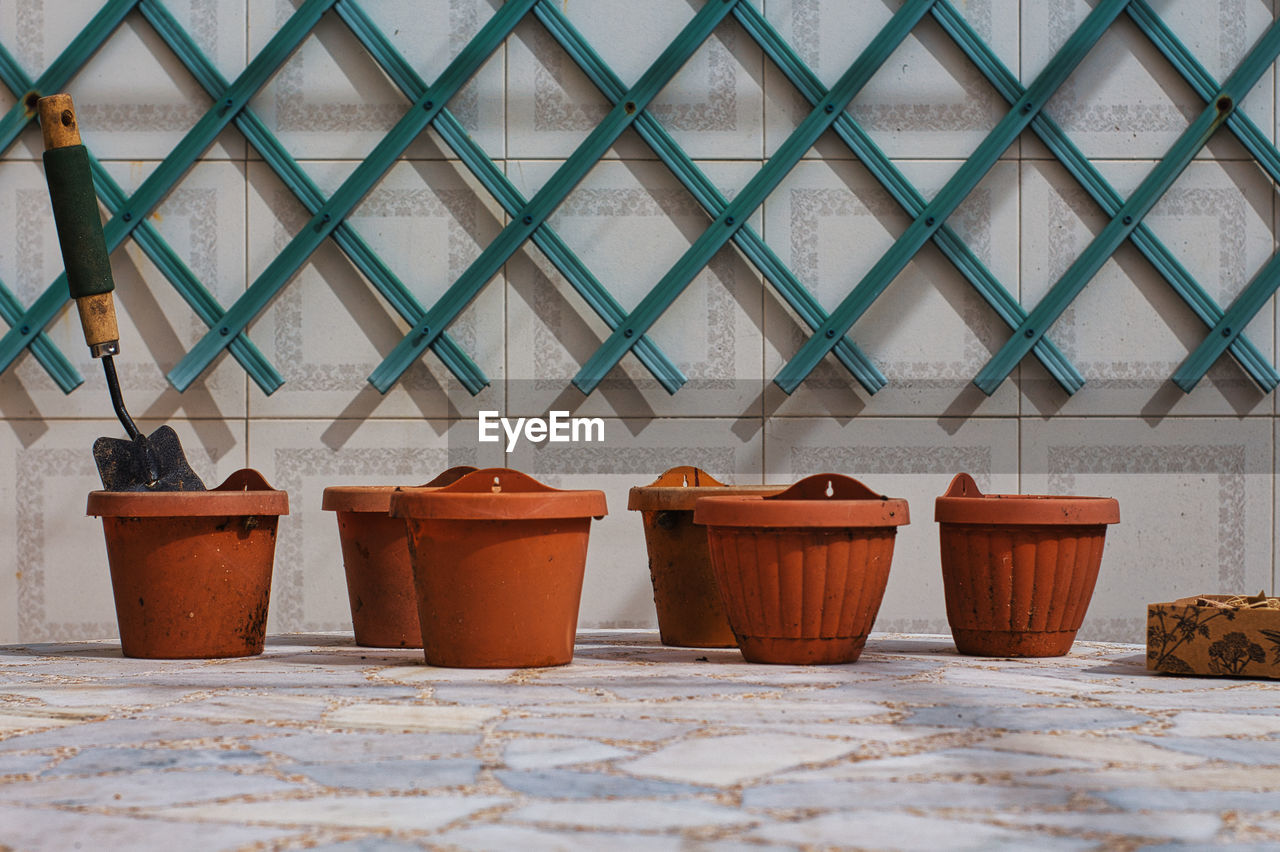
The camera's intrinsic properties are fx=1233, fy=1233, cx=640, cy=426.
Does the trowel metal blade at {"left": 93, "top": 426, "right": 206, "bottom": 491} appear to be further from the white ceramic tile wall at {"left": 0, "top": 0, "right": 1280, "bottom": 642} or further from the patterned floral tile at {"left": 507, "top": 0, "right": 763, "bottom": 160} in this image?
the patterned floral tile at {"left": 507, "top": 0, "right": 763, "bottom": 160}

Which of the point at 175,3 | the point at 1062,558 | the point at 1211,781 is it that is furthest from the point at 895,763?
the point at 175,3

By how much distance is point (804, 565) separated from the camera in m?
1.72

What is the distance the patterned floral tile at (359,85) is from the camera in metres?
2.35

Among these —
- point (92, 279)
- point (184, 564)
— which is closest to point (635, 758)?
point (184, 564)

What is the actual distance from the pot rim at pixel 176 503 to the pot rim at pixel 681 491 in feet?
1.92

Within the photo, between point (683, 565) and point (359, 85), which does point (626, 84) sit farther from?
point (683, 565)

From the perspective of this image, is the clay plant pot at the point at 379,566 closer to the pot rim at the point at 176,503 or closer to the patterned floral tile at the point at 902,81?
the pot rim at the point at 176,503

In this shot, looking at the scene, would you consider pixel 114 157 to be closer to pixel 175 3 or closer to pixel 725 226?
pixel 175 3

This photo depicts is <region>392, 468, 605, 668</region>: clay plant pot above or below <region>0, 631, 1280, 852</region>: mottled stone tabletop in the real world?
above

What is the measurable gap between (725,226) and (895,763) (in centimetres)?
140

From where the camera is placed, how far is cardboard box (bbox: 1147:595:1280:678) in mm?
1624

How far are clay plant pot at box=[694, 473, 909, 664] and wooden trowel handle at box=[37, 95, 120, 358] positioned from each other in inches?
40.2

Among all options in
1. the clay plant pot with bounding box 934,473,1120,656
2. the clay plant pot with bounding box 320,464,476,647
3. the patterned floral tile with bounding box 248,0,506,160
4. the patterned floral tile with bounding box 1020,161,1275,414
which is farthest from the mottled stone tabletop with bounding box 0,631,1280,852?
the patterned floral tile with bounding box 248,0,506,160

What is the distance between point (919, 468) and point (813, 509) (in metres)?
0.72
